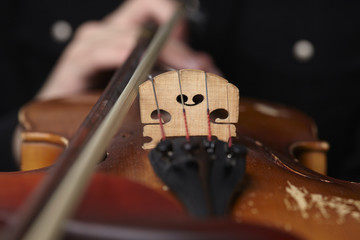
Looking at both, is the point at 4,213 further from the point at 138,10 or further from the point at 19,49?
the point at 19,49

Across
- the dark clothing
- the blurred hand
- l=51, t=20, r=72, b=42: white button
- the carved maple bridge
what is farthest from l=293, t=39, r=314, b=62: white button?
the carved maple bridge

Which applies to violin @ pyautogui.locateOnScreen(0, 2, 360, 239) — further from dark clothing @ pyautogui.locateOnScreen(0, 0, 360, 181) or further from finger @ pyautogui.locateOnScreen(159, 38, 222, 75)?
→ dark clothing @ pyautogui.locateOnScreen(0, 0, 360, 181)

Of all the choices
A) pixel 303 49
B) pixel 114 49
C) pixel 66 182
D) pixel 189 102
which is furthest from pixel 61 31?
pixel 66 182

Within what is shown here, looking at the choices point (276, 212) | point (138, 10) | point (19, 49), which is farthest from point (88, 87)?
point (276, 212)

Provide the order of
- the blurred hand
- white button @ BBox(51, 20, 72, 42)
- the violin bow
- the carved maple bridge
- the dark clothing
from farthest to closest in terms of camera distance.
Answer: white button @ BBox(51, 20, 72, 42) → the dark clothing → the blurred hand → the carved maple bridge → the violin bow

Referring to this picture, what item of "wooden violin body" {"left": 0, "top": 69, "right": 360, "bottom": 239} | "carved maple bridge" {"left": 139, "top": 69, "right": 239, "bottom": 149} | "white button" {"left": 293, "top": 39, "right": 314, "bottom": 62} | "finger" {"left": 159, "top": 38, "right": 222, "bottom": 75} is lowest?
"wooden violin body" {"left": 0, "top": 69, "right": 360, "bottom": 239}

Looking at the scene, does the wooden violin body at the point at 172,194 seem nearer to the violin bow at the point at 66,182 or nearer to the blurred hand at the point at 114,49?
the violin bow at the point at 66,182

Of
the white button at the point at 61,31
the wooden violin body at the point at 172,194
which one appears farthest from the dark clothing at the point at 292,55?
the wooden violin body at the point at 172,194
